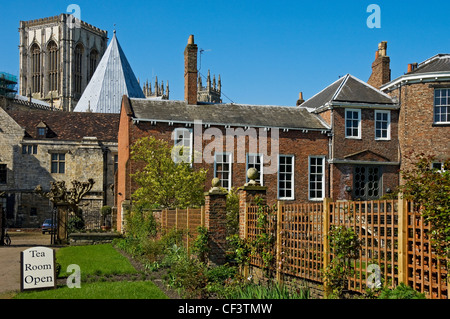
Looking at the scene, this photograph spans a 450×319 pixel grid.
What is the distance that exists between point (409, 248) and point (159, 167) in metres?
19.7

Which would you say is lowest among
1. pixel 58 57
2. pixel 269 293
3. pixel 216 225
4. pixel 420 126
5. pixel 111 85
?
pixel 269 293

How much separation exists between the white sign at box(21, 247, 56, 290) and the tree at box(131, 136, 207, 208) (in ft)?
38.4

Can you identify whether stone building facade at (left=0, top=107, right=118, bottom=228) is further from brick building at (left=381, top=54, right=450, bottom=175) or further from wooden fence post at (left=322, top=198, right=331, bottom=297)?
wooden fence post at (left=322, top=198, right=331, bottom=297)

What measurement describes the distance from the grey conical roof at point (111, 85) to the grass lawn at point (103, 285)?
181 ft

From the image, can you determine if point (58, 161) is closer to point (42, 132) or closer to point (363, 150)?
point (42, 132)

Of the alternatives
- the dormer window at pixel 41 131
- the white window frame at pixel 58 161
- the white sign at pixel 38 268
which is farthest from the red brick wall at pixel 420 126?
the dormer window at pixel 41 131

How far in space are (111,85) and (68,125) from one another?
2223 centimetres

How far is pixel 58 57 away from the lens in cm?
11412

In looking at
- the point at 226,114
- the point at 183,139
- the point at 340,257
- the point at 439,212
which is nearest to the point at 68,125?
the point at 226,114

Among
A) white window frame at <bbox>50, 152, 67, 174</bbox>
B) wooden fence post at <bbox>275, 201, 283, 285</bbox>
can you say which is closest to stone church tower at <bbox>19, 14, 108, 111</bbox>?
white window frame at <bbox>50, 152, 67, 174</bbox>

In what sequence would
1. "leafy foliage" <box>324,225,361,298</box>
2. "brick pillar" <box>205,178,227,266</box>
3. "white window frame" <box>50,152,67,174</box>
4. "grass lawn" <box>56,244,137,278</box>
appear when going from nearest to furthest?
"leafy foliage" <box>324,225,361,298</box>, "brick pillar" <box>205,178,227,266</box>, "grass lawn" <box>56,244,137,278</box>, "white window frame" <box>50,152,67,174</box>

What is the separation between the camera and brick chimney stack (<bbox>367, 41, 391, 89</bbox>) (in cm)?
3142

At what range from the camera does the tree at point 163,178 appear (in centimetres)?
2498

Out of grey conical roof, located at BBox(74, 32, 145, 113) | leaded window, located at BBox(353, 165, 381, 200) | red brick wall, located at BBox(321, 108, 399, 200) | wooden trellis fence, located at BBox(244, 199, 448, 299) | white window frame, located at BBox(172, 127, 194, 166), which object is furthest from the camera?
grey conical roof, located at BBox(74, 32, 145, 113)
